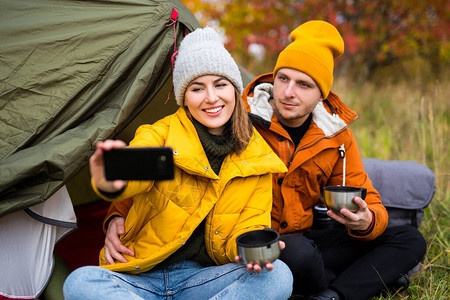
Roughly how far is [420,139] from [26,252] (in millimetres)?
3271

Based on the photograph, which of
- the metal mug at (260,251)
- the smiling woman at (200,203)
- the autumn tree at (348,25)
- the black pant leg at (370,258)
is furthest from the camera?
the autumn tree at (348,25)

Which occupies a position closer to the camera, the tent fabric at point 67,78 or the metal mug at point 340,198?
the tent fabric at point 67,78

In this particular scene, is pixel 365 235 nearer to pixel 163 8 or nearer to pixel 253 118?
pixel 253 118

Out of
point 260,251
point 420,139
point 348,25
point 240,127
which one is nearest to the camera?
point 260,251

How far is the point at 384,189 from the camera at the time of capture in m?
2.70

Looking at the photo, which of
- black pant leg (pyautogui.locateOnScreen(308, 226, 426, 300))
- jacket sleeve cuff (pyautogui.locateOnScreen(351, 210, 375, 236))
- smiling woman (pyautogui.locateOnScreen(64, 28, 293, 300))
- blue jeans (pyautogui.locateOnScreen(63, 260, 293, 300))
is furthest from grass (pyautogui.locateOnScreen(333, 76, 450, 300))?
smiling woman (pyautogui.locateOnScreen(64, 28, 293, 300))

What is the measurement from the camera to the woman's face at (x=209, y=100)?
1932 mm

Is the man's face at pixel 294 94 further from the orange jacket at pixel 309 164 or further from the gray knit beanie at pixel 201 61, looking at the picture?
the gray knit beanie at pixel 201 61

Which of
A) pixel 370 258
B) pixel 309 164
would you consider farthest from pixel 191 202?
pixel 370 258

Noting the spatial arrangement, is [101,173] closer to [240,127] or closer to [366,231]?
[240,127]

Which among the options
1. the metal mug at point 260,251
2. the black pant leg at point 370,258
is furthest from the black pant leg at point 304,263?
the metal mug at point 260,251

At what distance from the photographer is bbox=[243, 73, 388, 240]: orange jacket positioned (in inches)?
88.9

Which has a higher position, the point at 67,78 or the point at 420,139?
the point at 67,78

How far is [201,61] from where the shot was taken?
6.29 ft
